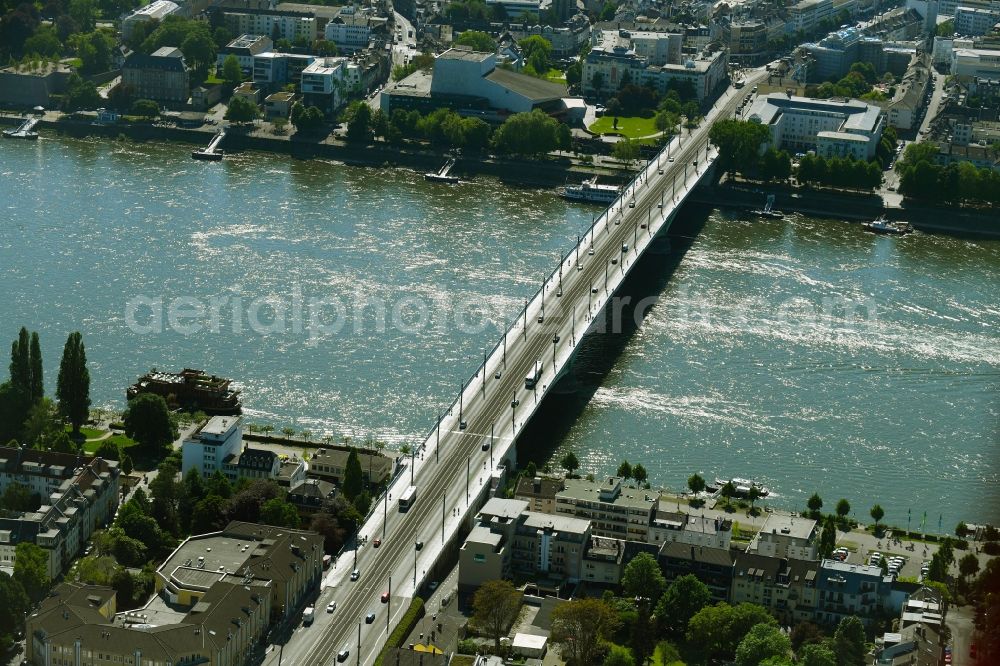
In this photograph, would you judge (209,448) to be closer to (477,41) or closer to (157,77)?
(157,77)

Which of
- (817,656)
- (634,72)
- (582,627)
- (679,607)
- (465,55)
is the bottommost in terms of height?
(679,607)

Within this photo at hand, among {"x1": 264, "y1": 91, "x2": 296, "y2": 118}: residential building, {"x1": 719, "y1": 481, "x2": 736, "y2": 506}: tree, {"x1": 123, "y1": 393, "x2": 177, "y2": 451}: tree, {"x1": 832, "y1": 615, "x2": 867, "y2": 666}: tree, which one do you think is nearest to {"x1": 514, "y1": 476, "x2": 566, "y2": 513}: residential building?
{"x1": 719, "y1": 481, "x2": 736, "y2": 506}: tree

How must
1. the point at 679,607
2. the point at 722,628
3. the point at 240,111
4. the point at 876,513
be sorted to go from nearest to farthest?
the point at 722,628 → the point at 679,607 → the point at 876,513 → the point at 240,111

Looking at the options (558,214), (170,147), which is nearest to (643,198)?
(558,214)

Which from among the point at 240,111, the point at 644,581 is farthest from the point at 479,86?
the point at 644,581

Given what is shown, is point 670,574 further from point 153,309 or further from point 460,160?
point 460,160

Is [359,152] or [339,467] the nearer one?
[339,467]
